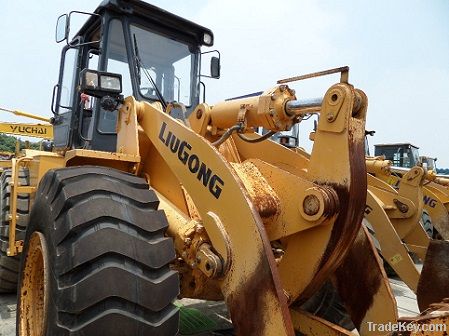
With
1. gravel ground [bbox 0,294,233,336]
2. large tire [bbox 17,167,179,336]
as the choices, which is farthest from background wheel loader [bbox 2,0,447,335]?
gravel ground [bbox 0,294,233,336]

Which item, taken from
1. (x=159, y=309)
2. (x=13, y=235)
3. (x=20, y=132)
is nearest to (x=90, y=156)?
(x=159, y=309)

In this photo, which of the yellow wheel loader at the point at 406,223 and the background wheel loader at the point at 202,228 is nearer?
the background wheel loader at the point at 202,228

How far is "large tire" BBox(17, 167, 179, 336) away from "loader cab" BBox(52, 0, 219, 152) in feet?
4.59

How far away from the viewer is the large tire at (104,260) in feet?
6.11

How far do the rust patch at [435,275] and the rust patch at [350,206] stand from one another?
46cm

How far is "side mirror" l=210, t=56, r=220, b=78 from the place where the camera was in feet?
15.5

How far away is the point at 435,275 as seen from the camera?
227 centimetres

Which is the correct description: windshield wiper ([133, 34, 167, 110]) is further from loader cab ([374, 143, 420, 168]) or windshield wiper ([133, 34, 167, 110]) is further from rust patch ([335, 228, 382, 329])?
loader cab ([374, 143, 420, 168])

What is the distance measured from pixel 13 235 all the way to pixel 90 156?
1513 millimetres

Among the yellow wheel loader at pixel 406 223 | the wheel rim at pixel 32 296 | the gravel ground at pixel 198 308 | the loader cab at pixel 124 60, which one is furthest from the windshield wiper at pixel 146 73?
the yellow wheel loader at pixel 406 223

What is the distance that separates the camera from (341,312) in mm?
3160

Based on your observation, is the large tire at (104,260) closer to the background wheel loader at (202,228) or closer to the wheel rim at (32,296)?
the background wheel loader at (202,228)

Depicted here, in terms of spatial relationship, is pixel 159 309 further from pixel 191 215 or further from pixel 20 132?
pixel 20 132

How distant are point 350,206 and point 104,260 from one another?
1.24 m
